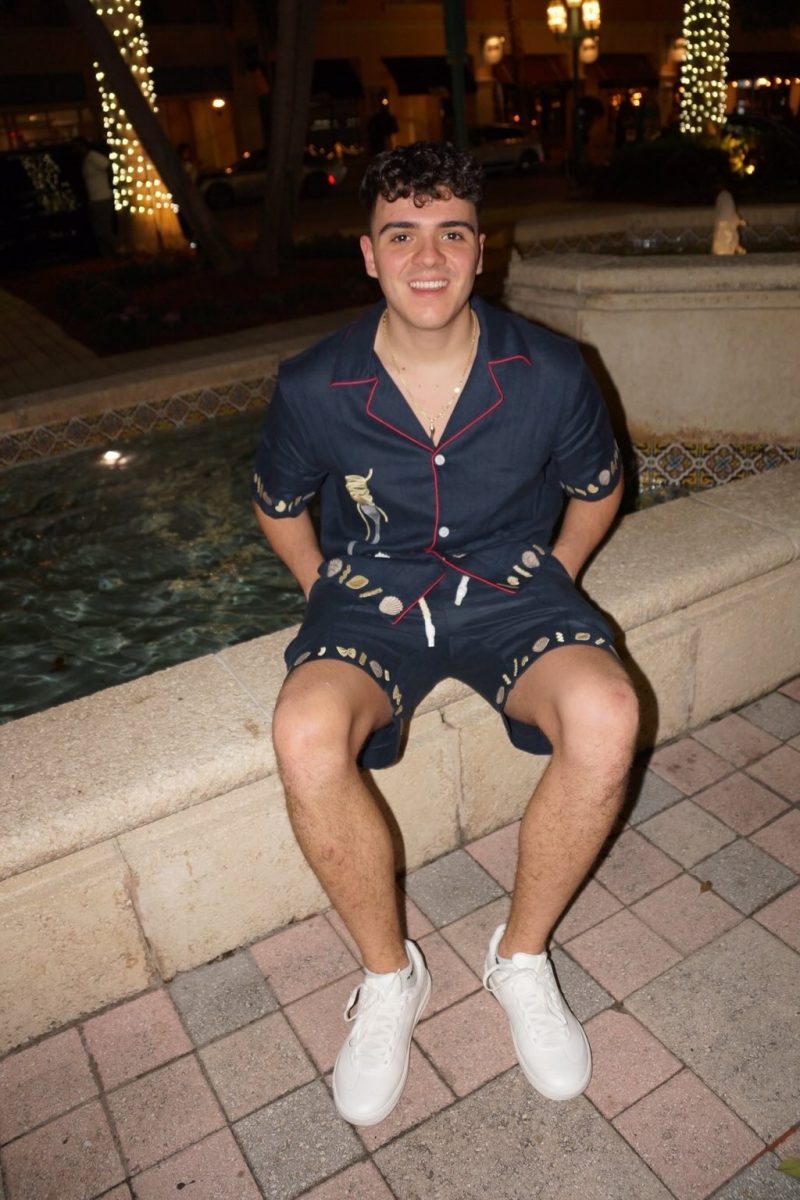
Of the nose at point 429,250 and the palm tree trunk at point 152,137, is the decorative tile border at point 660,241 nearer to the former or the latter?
the palm tree trunk at point 152,137

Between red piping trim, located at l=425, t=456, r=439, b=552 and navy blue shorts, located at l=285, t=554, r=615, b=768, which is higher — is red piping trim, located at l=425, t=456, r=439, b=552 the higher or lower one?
the higher one

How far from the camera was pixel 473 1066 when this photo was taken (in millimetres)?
2236

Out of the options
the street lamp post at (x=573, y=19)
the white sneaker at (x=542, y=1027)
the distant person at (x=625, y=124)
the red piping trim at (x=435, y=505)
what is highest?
the street lamp post at (x=573, y=19)

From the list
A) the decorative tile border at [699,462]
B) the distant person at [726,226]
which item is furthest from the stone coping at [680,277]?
the distant person at [726,226]

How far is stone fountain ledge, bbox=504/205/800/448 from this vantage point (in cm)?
Answer: 508

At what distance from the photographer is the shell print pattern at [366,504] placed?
8.19 ft

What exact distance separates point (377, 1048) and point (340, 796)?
0.68 m

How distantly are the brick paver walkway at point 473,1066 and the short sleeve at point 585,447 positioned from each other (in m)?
1.24

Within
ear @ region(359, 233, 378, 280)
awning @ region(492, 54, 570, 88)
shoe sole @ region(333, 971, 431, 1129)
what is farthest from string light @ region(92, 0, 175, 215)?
awning @ region(492, 54, 570, 88)

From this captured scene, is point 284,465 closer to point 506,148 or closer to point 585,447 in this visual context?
point 585,447

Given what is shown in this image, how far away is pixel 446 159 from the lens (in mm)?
2318

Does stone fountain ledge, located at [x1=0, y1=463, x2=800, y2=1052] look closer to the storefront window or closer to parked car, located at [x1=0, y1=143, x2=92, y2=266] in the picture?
parked car, located at [x1=0, y1=143, x2=92, y2=266]

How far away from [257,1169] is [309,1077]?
25cm

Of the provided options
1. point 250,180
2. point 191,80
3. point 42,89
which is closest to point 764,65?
point 191,80
